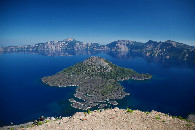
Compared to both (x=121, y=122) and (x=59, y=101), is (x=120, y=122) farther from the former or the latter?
(x=59, y=101)

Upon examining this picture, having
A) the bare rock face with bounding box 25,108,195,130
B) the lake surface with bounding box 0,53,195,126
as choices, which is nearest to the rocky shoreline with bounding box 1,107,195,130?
the bare rock face with bounding box 25,108,195,130

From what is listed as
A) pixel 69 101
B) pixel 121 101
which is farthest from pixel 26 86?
pixel 121 101

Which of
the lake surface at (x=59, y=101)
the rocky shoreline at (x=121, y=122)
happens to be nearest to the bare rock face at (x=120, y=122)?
the rocky shoreline at (x=121, y=122)

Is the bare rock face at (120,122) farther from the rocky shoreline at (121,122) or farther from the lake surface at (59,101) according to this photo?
the lake surface at (59,101)

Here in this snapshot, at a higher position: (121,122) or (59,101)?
(121,122)

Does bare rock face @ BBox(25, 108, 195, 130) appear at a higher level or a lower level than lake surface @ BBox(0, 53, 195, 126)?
higher

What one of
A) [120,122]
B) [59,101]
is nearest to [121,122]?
[120,122]

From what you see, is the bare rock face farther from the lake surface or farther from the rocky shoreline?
the lake surface

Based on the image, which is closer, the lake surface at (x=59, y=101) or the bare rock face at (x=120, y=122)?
the bare rock face at (x=120, y=122)
